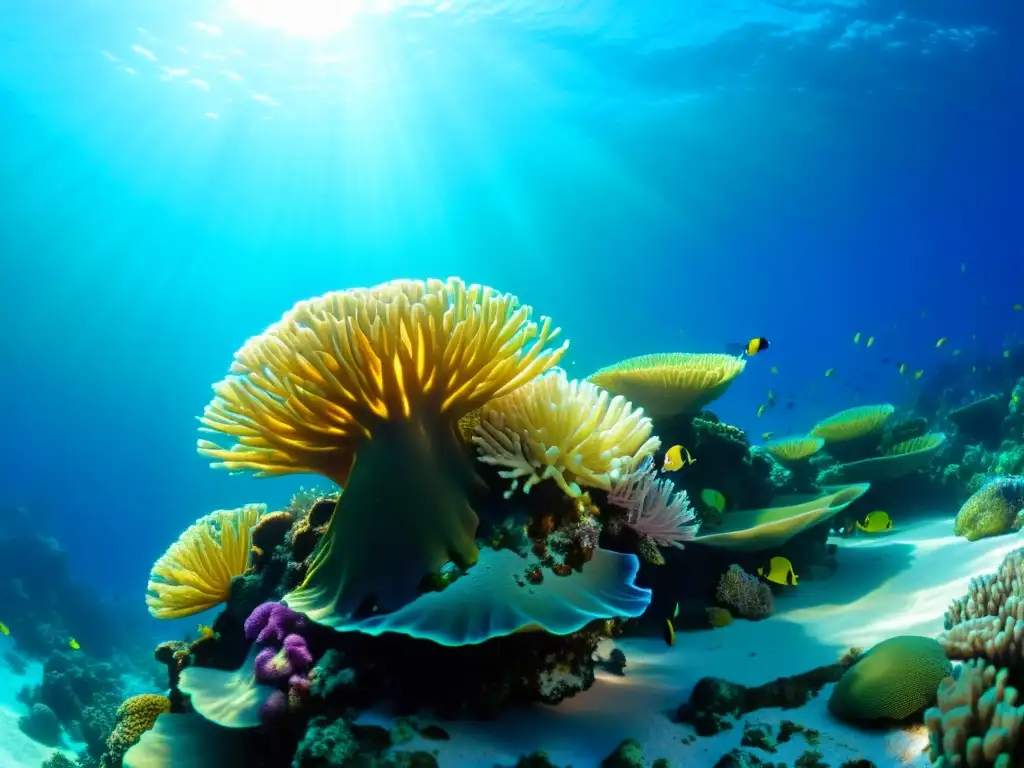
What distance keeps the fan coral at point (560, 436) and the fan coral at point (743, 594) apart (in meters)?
2.14

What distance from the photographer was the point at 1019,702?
2646 mm

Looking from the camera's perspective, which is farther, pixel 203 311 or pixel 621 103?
pixel 203 311

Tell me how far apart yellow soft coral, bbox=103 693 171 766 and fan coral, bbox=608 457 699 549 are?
11.0ft

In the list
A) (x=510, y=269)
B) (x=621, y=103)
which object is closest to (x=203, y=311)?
(x=510, y=269)

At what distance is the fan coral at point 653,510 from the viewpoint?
3900 millimetres

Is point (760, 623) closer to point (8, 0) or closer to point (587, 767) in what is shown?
point (587, 767)

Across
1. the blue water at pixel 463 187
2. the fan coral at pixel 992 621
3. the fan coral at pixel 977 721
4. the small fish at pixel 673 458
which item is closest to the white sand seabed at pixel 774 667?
the fan coral at pixel 977 721

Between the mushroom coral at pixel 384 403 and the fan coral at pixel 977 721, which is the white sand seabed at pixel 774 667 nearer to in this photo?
the fan coral at pixel 977 721

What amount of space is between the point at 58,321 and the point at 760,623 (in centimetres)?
9221

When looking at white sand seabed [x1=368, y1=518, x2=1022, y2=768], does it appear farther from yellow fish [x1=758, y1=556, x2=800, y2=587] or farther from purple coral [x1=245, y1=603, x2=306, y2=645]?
purple coral [x1=245, y1=603, x2=306, y2=645]

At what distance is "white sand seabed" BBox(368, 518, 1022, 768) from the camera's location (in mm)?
2891

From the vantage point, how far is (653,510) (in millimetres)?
4055

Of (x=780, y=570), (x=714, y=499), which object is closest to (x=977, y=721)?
(x=780, y=570)

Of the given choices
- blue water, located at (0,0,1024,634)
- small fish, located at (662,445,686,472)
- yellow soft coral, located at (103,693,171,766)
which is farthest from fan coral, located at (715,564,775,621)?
blue water, located at (0,0,1024,634)
